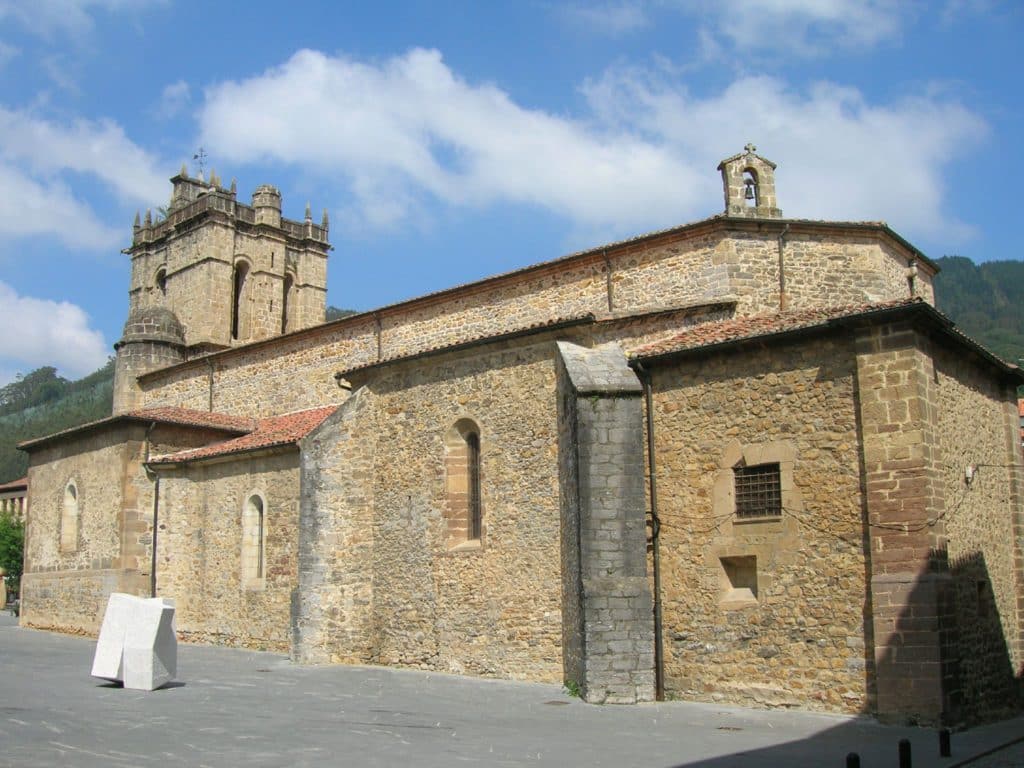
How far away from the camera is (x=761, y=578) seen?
12.7m

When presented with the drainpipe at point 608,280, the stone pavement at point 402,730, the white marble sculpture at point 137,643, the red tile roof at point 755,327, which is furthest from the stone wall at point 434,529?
the white marble sculpture at point 137,643

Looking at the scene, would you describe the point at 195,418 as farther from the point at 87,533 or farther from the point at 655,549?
the point at 655,549

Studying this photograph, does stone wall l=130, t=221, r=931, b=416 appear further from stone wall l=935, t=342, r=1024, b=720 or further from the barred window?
the barred window

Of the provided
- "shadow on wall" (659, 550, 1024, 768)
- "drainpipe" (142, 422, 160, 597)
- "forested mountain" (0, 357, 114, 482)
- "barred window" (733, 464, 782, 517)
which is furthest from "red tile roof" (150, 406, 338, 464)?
"forested mountain" (0, 357, 114, 482)

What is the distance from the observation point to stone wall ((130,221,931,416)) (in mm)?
18016

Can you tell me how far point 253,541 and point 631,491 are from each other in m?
10.6

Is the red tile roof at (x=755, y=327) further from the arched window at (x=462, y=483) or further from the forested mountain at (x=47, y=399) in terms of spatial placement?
the forested mountain at (x=47, y=399)

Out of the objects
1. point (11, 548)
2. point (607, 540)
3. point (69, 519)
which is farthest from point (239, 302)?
point (607, 540)

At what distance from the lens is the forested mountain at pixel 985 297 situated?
11525 centimetres

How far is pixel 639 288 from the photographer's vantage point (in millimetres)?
19031

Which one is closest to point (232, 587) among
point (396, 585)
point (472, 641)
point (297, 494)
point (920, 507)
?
point (297, 494)

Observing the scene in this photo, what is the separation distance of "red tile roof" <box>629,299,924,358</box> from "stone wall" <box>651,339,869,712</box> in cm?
26

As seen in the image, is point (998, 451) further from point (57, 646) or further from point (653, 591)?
point (57, 646)

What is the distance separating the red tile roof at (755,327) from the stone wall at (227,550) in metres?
9.27
